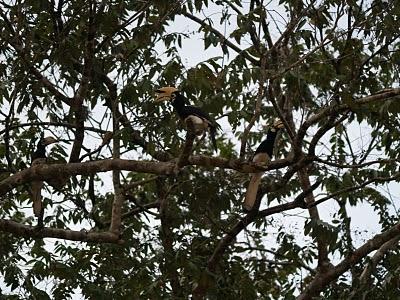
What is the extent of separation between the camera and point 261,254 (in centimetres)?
690

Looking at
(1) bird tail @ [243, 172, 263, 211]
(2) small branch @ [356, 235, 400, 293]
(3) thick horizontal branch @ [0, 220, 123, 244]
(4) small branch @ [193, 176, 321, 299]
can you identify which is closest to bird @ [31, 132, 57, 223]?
(3) thick horizontal branch @ [0, 220, 123, 244]

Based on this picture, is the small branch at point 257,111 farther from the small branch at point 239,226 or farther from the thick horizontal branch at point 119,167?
the small branch at point 239,226

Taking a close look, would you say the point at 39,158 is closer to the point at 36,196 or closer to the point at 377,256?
the point at 36,196

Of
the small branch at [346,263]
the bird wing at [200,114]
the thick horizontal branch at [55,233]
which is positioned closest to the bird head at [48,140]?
the thick horizontal branch at [55,233]

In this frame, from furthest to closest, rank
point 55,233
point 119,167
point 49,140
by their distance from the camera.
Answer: point 49,140, point 55,233, point 119,167

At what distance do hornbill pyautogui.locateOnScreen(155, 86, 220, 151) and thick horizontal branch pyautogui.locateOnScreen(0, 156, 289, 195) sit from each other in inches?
22.1

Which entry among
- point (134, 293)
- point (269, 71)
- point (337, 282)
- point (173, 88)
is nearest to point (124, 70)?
point (173, 88)

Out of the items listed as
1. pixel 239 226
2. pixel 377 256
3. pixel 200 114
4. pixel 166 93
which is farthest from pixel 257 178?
pixel 377 256

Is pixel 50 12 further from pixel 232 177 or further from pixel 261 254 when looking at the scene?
pixel 261 254

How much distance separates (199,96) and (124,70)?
1.93ft

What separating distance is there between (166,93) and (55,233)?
1.13 metres

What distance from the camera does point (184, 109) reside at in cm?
517

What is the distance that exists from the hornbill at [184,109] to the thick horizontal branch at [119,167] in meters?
0.56

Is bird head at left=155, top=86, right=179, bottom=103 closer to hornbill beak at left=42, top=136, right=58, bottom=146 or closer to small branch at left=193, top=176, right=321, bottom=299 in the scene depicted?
hornbill beak at left=42, top=136, right=58, bottom=146
